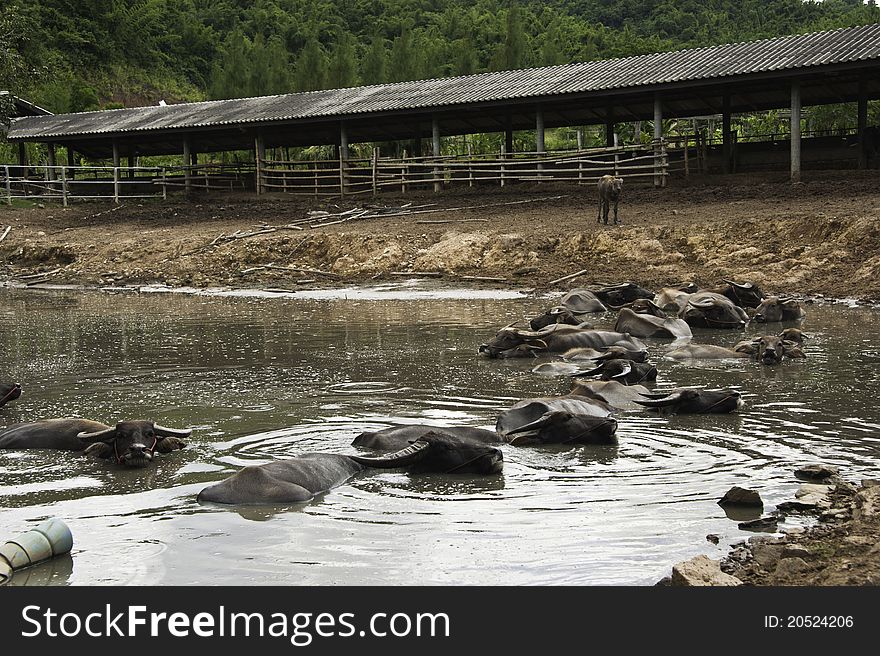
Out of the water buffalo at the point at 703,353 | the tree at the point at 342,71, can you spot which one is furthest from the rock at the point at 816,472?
the tree at the point at 342,71

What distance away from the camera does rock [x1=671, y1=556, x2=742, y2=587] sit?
4566mm

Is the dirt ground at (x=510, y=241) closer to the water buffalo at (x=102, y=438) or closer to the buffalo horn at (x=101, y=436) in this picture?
the water buffalo at (x=102, y=438)

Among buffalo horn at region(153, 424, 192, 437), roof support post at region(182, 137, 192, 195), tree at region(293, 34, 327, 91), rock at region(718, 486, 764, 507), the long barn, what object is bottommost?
rock at region(718, 486, 764, 507)

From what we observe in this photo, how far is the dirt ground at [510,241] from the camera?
62.2ft

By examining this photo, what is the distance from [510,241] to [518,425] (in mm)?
13864

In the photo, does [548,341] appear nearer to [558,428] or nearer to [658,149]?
[558,428]

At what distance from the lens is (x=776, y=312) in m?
14.8

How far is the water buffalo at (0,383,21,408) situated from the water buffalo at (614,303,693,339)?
24.5 feet

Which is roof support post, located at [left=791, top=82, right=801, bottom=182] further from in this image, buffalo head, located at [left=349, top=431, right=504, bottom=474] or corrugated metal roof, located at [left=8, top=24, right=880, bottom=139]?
buffalo head, located at [left=349, top=431, right=504, bottom=474]

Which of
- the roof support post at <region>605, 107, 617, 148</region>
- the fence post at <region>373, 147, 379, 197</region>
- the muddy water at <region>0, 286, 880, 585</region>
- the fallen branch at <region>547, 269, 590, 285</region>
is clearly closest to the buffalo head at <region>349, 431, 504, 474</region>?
the muddy water at <region>0, 286, 880, 585</region>

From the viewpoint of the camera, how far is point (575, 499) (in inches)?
248

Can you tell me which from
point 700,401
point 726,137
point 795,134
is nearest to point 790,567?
point 700,401

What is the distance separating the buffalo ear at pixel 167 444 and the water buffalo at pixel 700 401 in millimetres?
3655

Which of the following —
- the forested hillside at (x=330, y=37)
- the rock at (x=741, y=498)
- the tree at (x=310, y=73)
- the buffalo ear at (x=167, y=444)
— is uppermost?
the forested hillside at (x=330, y=37)
